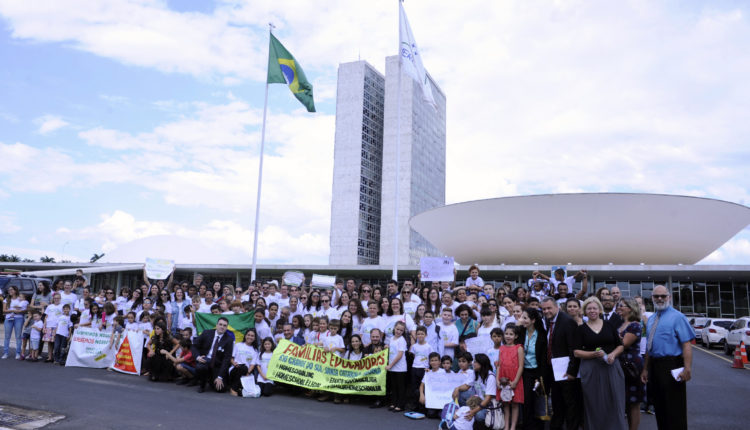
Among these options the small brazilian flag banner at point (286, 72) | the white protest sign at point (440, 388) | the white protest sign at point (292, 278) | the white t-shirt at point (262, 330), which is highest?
the small brazilian flag banner at point (286, 72)

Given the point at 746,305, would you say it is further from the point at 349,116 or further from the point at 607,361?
the point at 349,116

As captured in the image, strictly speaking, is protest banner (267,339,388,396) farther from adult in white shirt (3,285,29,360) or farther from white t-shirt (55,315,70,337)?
adult in white shirt (3,285,29,360)

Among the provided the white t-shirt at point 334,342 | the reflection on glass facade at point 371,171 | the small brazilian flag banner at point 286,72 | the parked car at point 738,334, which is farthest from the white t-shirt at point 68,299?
the reflection on glass facade at point 371,171

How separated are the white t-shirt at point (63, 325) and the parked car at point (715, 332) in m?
22.6

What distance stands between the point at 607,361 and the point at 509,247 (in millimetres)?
23331

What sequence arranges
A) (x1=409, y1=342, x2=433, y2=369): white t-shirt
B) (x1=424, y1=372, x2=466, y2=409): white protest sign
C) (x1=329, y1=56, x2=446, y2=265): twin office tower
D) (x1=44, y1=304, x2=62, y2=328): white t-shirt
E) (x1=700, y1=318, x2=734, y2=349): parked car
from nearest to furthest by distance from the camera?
(x1=424, y1=372, x2=466, y2=409): white protest sign → (x1=409, y1=342, x2=433, y2=369): white t-shirt → (x1=44, y1=304, x2=62, y2=328): white t-shirt → (x1=700, y1=318, x2=734, y2=349): parked car → (x1=329, y1=56, x2=446, y2=265): twin office tower

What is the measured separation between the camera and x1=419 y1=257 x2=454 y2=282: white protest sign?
12.4m

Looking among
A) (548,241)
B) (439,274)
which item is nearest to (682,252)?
(548,241)

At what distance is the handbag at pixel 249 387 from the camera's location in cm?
894

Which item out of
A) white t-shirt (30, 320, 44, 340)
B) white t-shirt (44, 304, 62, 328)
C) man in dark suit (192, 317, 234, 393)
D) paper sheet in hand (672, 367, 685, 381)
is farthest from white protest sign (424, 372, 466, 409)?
white t-shirt (30, 320, 44, 340)

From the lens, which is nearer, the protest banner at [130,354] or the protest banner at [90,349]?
the protest banner at [130,354]

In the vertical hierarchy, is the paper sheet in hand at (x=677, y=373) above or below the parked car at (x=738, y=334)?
above

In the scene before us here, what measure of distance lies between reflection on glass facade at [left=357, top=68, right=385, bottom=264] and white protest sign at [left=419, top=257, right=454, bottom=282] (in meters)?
76.4

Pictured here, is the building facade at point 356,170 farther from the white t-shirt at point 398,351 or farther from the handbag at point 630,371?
the handbag at point 630,371
